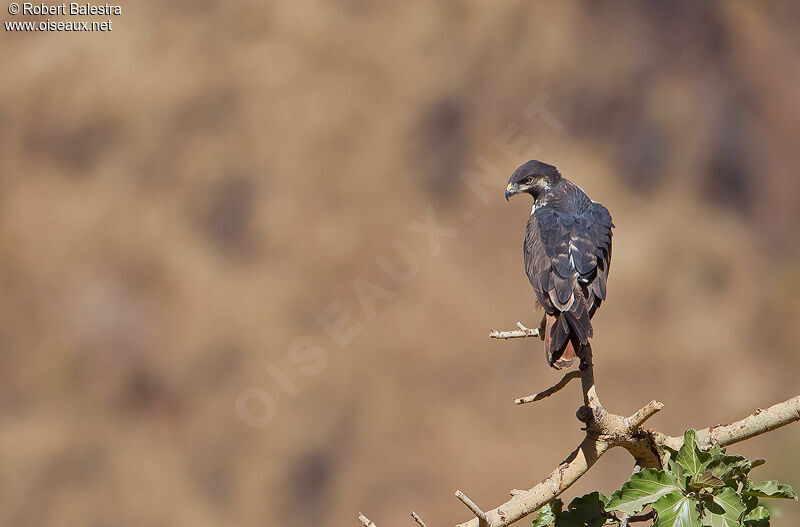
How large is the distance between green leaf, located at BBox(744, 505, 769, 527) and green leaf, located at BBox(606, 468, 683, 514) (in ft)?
0.41

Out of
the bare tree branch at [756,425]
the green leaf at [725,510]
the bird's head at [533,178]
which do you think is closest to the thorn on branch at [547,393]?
the bare tree branch at [756,425]

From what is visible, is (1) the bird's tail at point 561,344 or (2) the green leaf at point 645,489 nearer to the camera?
(2) the green leaf at point 645,489

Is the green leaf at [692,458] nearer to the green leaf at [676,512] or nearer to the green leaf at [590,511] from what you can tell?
the green leaf at [676,512]

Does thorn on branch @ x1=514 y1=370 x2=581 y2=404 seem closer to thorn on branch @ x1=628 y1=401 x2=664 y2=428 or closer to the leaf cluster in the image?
thorn on branch @ x1=628 y1=401 x2=664 y2=428

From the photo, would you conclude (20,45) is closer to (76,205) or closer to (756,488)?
(76,205)

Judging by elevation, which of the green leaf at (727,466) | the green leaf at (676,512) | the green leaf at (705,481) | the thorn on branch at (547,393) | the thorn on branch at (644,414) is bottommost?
the green leaf at (676,512)

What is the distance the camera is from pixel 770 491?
1774mm

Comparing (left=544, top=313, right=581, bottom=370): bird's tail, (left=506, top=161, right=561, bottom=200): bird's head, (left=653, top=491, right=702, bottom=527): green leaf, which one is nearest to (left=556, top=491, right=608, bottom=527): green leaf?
(left=653, top=491, right=702, bottom=527): green leaf

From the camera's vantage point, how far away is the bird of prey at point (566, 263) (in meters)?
2.27

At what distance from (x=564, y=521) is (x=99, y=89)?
4.67m

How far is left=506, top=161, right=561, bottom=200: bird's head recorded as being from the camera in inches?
125

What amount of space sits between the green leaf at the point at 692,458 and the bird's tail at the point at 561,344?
489 millimetres

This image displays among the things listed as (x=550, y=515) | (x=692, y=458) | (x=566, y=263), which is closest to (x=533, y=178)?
(x=566, y=263)

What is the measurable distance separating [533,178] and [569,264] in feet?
2.42
